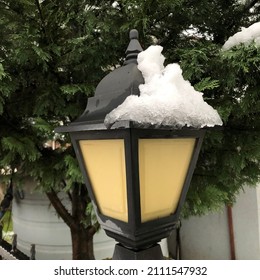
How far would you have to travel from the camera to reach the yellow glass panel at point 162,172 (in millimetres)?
660

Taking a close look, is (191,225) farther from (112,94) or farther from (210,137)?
(112,94)

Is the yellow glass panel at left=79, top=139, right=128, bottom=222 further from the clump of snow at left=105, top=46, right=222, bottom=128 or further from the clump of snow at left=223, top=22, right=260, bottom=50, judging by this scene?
the clump of snow at left=223, top=22, right=260, bottom=50

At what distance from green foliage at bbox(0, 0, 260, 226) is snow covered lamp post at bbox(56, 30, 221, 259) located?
609mm

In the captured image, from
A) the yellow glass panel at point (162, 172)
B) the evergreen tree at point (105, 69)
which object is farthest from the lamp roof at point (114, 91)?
the evergreen tree at point (105, 69)

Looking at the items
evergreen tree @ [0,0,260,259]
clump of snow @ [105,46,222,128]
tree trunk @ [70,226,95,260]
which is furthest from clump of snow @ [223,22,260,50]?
tree trunk @ [70,226,95,260]

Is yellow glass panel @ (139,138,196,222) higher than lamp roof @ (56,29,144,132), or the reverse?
lamp roof @ (56,29,144,132)

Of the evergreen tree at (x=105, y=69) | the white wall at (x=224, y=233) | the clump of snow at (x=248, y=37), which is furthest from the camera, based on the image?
the white wall at (x=224, y=233)

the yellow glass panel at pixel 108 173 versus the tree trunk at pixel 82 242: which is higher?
the yellow glass panel at pixel 108 173

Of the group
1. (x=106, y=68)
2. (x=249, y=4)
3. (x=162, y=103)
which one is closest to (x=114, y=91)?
(x=162, y=103)

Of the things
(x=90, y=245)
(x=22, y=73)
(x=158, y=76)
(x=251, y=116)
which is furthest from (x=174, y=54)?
(x=90, y=245)

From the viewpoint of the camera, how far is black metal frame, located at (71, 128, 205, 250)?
628 mm

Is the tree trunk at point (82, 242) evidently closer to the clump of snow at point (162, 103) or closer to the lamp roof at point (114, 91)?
the lamp roof at point (114, 91)

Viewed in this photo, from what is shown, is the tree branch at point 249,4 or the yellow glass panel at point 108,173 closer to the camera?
the yellow glass panel at point 108,173

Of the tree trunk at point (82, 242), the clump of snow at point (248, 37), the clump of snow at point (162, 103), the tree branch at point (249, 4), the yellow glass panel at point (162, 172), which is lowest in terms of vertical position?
the tree trunk at point (82, 242)
